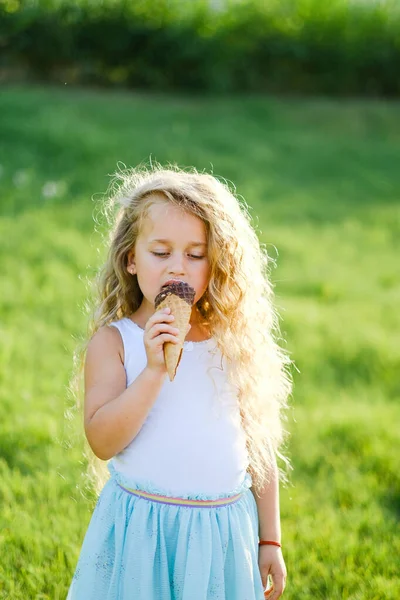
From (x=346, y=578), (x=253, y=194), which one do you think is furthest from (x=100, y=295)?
(x=253, y=194)

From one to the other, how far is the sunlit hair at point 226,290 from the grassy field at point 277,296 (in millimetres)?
981

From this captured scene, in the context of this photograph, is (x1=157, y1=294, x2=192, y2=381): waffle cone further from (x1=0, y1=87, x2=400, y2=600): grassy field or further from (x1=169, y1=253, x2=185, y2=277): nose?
(x1=0, y1=87, x2=400, y2=600): grassy field

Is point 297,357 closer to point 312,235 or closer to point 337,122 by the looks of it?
point 312,235

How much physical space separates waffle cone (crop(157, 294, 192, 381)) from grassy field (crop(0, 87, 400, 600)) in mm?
1244

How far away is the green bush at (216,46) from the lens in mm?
11828

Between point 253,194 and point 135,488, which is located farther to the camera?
point 253,194

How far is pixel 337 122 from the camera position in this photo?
1251cm

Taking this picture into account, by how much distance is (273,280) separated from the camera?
6465mm

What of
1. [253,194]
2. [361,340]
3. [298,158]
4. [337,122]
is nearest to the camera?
[361,340]

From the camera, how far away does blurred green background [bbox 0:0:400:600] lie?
128 inches

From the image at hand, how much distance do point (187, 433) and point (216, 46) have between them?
38.8ft

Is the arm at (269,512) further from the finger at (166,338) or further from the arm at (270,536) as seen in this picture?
the finger at (166,338)

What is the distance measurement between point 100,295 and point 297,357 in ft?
10.1

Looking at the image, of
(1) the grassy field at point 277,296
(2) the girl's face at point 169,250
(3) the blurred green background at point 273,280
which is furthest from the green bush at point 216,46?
(2) the girl's face at point 169,250
